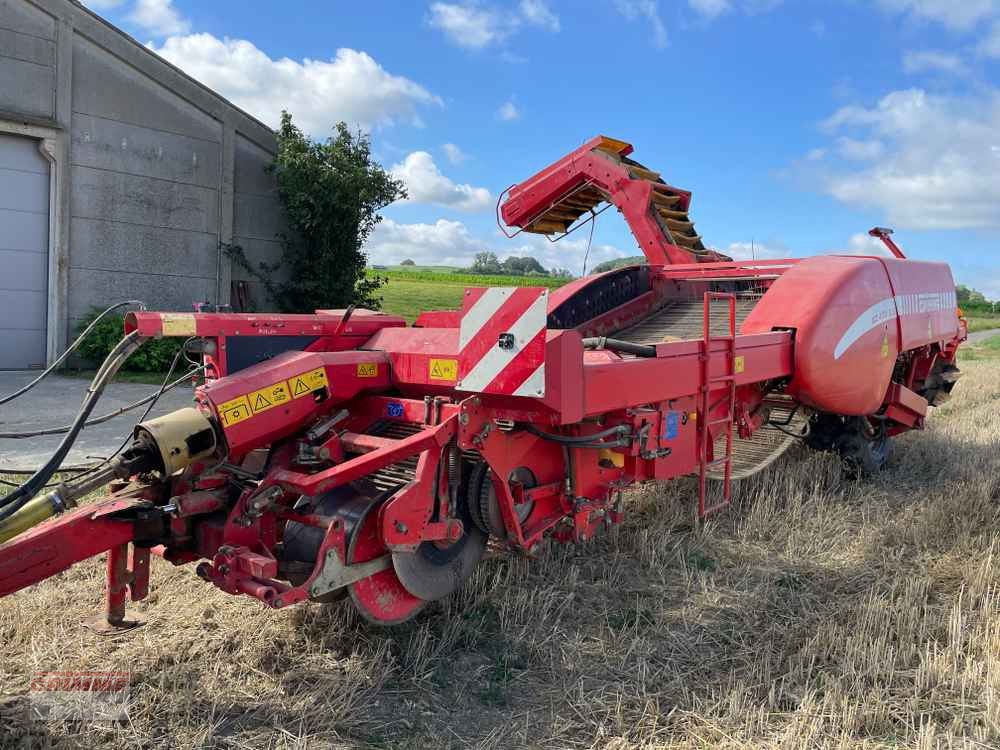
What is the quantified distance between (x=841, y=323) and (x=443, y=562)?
2.81m

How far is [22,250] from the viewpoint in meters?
10.3

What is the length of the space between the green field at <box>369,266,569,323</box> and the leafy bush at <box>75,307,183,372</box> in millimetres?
4133

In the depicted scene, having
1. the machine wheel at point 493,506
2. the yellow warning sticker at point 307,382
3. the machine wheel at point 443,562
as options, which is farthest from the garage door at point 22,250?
the machine wheel at point 493,506

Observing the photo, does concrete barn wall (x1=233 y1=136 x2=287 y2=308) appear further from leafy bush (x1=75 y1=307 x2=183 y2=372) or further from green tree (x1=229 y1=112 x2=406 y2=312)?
leafy bush (x1=75 y1=307 x2=183 y2=372)

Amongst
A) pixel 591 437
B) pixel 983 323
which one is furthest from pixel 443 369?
pixel 983 323

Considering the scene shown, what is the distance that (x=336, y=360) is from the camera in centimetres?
315

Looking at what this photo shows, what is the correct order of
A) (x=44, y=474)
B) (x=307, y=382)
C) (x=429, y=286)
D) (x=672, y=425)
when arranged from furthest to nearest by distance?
(x=429, y=286) → (x=672, y=425) → (x=307, y=382) → (x=44, y=474)

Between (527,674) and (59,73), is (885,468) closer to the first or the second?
(527,674)

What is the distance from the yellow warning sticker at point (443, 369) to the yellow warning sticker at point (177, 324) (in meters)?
0.93

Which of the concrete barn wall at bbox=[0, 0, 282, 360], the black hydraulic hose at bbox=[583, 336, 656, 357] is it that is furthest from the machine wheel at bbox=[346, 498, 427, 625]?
the concrete barn wall at bbox=[0, 0, 282, 360]

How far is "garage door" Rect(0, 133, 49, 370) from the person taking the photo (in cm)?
1019

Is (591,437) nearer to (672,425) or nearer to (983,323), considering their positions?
(672,425)

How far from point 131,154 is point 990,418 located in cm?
1137

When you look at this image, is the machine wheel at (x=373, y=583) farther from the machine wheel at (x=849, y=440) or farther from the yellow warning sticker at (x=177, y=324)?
the machine wheel at (x=849, y=440)
